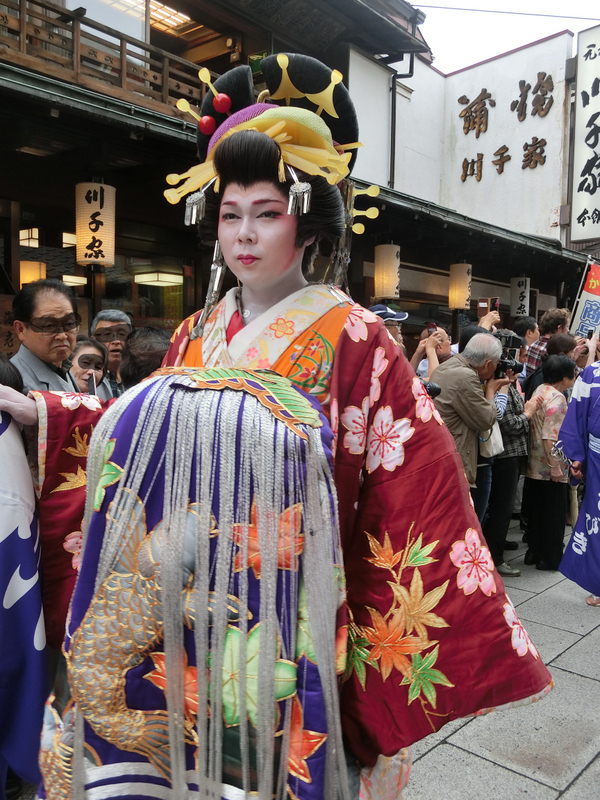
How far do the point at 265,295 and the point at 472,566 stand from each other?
0.73 metres

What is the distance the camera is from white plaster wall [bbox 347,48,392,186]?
31.0 feet

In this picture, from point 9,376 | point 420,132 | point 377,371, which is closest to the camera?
point 377,371

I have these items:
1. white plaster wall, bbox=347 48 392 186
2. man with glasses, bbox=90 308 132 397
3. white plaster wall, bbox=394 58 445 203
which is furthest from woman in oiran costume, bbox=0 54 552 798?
white plaster wall, bbox=394 58 445 203

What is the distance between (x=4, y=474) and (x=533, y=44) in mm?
12971

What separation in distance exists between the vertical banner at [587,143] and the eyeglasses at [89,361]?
8.53 m

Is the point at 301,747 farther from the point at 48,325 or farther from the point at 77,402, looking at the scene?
the point at 48,325

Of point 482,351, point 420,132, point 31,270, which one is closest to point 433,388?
point 482,351

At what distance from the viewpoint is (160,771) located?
3.51 feet

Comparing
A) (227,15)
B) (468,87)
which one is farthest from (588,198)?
(227,15)

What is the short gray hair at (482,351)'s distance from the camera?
4.16 meters

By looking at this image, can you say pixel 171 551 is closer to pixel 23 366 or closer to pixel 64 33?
pixel 23 366

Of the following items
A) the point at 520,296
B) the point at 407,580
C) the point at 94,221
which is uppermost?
the point at 520,296

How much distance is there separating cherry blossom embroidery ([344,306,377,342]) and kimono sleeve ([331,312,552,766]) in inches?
0.5

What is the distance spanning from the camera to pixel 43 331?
2588mm
